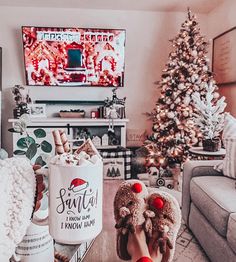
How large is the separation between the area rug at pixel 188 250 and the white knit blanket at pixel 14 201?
1.45 metres

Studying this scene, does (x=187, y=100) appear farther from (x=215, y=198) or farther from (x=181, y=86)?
(x=215, y=198)

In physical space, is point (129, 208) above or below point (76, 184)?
below

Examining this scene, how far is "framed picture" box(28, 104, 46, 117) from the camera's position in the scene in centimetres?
399

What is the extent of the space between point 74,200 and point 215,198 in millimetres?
1403

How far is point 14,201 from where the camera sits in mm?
615

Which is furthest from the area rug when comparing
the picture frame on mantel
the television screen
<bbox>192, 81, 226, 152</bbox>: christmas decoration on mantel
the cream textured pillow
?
the television screen

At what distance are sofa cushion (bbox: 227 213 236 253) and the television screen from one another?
116 inches

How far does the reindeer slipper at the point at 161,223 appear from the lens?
2.58ft

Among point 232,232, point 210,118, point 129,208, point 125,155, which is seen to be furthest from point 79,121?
point 129,208

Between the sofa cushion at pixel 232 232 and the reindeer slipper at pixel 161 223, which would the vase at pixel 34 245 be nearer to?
the reindeer slipper at pixel 161 223

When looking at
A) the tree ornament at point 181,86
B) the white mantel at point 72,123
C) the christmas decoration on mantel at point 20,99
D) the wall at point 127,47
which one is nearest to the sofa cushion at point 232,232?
the tree ornament at point 181,86

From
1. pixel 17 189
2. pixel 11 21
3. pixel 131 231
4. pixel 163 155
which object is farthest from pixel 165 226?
pixel 11 21

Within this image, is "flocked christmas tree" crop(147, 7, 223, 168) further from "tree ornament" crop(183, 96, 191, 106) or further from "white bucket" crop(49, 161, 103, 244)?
"white bucket" crop(49, 161, 103, 244)

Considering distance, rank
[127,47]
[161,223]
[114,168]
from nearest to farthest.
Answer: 1. [161,223]
2. [114,168]
3. [127,47]
